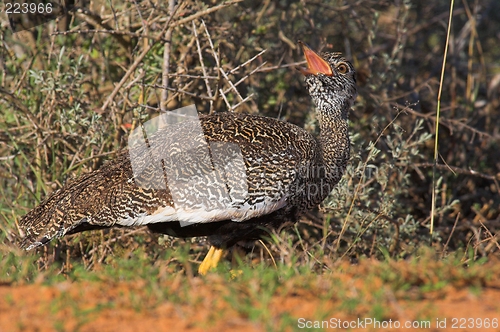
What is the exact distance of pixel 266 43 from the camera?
6.87 meters

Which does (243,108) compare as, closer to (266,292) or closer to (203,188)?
(203,188)

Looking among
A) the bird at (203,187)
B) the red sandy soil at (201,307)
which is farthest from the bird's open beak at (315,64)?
the red sandy soil at (201,307)

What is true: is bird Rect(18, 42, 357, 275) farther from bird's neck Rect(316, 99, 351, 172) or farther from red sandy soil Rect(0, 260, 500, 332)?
red sandy soil Rect(0, 260, 500, 332)

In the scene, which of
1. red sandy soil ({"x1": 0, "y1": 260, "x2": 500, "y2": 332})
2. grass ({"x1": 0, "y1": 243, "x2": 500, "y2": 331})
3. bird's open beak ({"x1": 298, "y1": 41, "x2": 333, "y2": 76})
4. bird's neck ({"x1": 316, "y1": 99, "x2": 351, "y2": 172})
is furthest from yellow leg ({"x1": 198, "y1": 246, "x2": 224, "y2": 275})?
bird's open beak ({"x1": 298, "y1": 41, "x2": 333, "y2": 76})

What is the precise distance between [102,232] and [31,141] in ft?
3.56

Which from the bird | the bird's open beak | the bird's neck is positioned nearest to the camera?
the bird

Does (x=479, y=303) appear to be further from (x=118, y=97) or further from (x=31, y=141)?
(x=31, y=141)

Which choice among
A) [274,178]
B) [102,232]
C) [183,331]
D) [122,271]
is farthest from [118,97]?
[183,331]

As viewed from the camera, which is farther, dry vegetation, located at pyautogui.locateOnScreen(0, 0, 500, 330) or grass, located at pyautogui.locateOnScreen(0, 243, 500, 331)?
dry vegetation, located at pyautogui.locateOnScreen(0, 0, 500, 330)

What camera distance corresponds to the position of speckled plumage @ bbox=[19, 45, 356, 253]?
13.9ft

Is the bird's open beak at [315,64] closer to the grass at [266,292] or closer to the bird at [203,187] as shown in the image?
the bird at [203,187]

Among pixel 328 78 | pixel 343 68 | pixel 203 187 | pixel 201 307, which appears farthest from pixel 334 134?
pixel 201 307

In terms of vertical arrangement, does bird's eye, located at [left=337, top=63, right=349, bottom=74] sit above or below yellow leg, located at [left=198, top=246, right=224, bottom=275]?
above

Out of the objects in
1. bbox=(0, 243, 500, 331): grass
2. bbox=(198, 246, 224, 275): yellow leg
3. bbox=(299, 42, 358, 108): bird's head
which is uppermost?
bbox=(299, 42, 358, 108): bird's head
